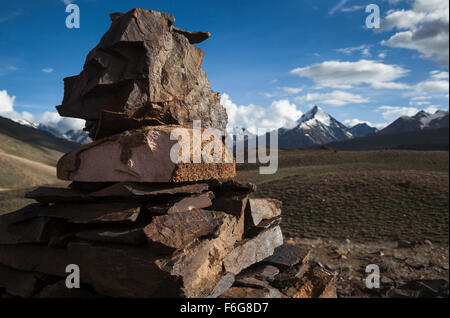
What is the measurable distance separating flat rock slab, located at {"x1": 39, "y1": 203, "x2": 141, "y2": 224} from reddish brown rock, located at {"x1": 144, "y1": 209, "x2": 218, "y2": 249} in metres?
0.47

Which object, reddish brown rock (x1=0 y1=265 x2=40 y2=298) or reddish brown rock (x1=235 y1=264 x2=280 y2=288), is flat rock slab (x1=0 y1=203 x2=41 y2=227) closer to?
reddish brown rock (x1=0 y1=265 x2=40 y2=298)

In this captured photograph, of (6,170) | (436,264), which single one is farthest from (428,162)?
(6,170)

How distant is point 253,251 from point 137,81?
3.90 meters

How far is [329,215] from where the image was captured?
70.0 feet

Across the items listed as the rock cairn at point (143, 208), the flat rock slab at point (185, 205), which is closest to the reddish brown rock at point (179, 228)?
the rock cairn at point (143, 208)

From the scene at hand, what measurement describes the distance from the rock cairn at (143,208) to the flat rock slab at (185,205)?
0.02 meters

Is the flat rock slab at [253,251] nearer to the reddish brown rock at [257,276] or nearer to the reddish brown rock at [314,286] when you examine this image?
the reddish brown rock at [257,276]

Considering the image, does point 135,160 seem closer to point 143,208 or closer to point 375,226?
point 143,208

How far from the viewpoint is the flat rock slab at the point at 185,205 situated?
197 inches

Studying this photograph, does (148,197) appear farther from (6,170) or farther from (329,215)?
(6,170)

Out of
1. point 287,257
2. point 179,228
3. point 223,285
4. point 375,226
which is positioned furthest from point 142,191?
point 375,226

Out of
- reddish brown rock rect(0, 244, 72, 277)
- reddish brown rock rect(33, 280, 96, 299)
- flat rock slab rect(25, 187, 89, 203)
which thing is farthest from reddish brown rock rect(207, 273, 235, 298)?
flat rock slab rect(25, 187, 89, 203)

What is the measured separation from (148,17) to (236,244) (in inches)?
179

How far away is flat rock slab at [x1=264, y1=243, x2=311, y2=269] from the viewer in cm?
688
